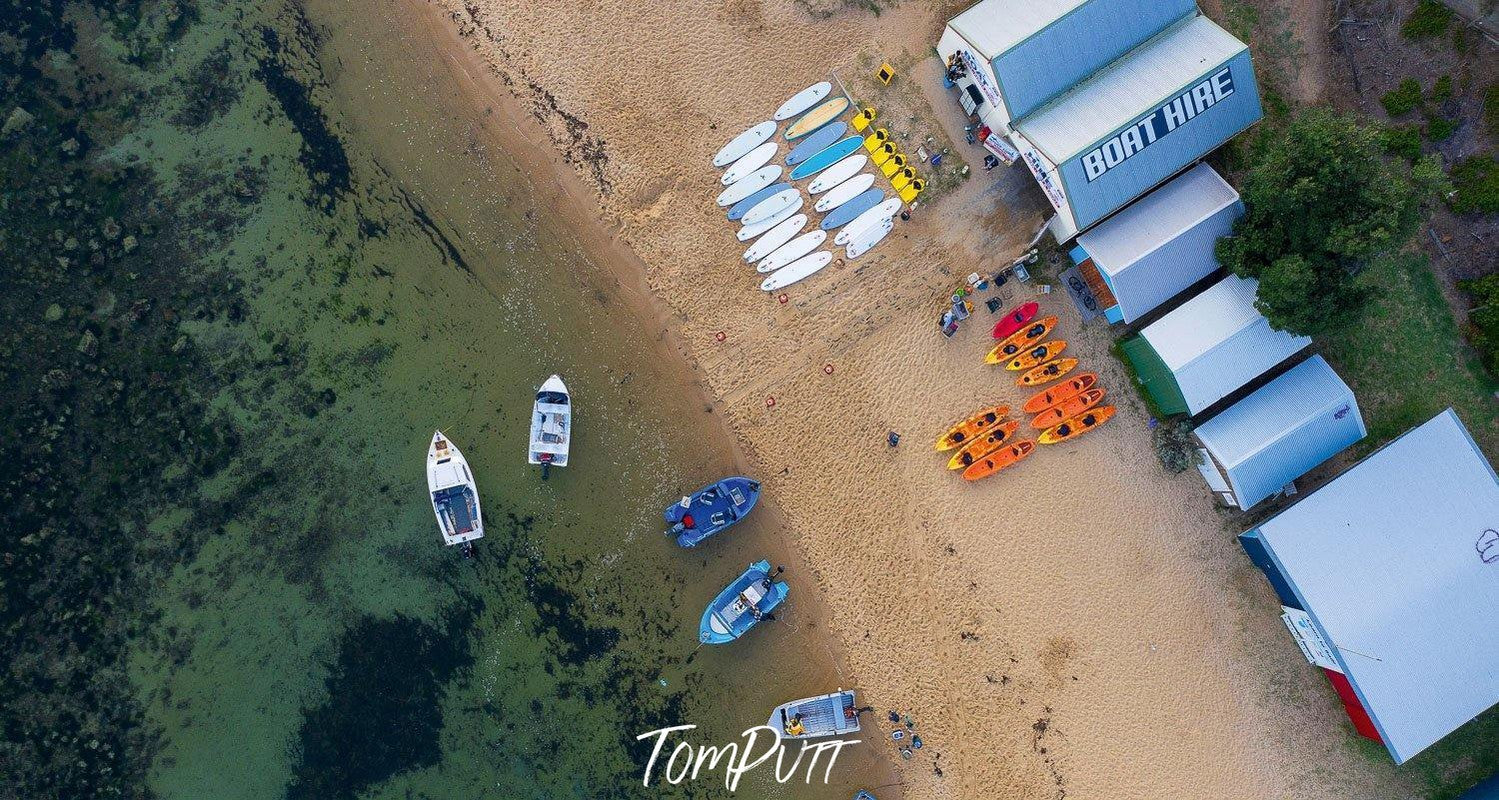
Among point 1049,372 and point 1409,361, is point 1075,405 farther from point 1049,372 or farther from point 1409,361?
point 1409,361

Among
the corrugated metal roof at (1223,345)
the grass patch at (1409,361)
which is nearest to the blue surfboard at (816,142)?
the corrugated metal roof at (1223,345)

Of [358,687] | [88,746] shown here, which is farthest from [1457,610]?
[88,746]

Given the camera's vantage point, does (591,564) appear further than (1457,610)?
Yes

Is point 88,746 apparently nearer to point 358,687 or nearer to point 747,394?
point 358,687

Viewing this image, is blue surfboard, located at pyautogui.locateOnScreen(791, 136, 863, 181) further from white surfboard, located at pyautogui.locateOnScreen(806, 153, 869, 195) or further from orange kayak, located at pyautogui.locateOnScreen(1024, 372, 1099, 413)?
orange kayak, located at pyautogui.locateOnScreen(1024, 372, 1099, 413)

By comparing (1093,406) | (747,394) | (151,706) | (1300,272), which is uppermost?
(151,706)

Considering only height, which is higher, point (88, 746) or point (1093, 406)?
point (88, 746)

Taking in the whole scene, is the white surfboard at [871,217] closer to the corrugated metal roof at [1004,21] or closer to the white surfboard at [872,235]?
the white surfboard at [872,235]
